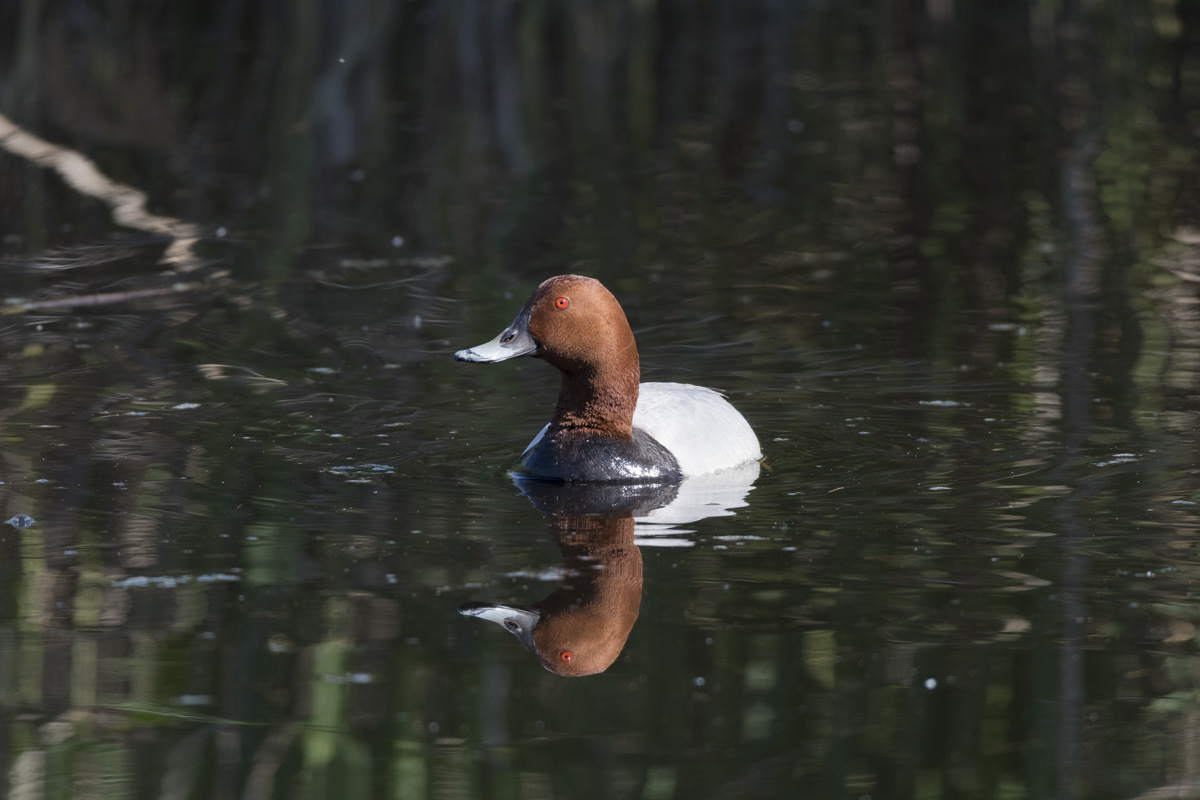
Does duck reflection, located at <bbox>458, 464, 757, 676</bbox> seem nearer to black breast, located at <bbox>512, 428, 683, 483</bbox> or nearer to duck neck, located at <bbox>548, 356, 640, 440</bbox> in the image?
black breast, located at <bbox>512, 428, 683, 483</bbox>

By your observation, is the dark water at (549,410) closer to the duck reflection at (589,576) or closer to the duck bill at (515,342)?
the duck reflection at (589,576)

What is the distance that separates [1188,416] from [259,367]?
4.42 meters

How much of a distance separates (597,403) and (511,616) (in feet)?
6.51


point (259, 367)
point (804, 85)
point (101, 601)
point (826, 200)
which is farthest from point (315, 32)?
point (101, 601)

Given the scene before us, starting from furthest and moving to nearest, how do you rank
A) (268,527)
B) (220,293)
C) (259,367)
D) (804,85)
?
(804,85) < (220,293) < (259,367) < (268,527)

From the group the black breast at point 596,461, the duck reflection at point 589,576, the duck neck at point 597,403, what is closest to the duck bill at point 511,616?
the duck reflection at point 589,576

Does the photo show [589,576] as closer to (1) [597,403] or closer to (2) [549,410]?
(1) [597,403]

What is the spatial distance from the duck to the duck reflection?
0.31ft

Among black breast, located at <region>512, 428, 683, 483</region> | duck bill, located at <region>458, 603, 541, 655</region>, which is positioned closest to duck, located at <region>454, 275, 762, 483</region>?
black breast, located at <region>512, 428, 683, 483</region>

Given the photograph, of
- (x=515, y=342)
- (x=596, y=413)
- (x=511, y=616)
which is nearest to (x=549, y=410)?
(x=596, y=413)

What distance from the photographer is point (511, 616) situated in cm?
526

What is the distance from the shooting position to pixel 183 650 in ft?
16.6

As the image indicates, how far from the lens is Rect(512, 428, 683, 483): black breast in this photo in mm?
6953

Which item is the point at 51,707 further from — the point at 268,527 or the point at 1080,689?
the point at 1080,689
